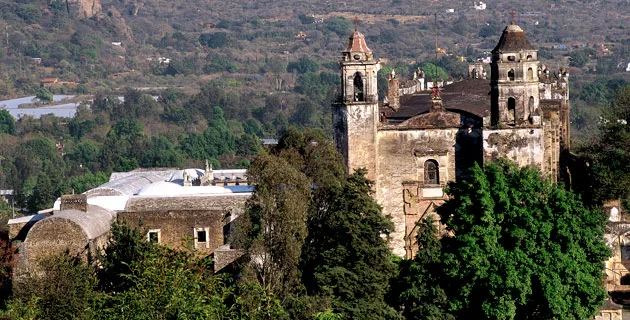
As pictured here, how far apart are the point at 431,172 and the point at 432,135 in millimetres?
1144

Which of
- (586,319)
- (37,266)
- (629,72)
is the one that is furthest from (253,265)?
(629,72)

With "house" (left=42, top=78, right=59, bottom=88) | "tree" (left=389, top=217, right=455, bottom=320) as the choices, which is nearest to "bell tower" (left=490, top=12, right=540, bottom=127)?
"tree" (left=389, top=217, right=455, bottom=320)

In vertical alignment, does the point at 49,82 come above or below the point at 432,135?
above

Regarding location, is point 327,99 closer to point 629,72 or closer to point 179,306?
point 629,72

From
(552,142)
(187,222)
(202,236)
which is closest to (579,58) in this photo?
(552,142)

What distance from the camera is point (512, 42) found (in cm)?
4591

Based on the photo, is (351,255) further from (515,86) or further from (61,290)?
(515,86)

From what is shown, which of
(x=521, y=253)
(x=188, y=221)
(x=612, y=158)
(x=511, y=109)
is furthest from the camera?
(x=612, y=158)

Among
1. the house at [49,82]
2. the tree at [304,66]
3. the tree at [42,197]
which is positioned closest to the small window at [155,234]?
the tree at [42,197]

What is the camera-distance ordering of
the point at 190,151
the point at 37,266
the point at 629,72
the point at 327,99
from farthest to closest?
the point at 629,72, the point at 327,99, the point at 190,151, the point at 37,266

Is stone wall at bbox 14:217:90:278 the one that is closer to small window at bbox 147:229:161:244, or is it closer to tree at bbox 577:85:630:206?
small window at bbox 147:229:161:244

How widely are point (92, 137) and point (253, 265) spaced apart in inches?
3311

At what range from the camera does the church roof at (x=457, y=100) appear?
5041 centimetres

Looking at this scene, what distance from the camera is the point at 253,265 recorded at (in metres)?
38.5
